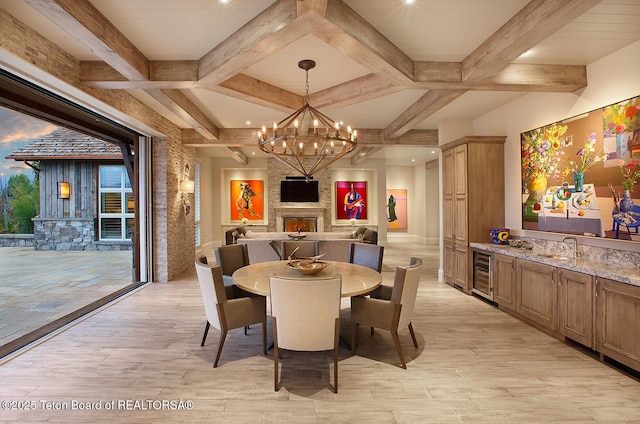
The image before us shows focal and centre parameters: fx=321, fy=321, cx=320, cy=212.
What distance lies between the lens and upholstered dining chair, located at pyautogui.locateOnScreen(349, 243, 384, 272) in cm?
387

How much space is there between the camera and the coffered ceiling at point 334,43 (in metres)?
2.50

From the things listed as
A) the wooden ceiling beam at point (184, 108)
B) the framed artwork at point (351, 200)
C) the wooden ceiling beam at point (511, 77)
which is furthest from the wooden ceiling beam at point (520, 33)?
the framed artwork at point (351, 200)

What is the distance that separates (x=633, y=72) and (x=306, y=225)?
8493 mm

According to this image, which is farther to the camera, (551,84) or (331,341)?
(551,84)

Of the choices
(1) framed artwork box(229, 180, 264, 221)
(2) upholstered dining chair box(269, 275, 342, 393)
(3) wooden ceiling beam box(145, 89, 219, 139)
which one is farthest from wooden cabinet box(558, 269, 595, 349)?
(1) framed artwork box(229, 180, 264, 221)

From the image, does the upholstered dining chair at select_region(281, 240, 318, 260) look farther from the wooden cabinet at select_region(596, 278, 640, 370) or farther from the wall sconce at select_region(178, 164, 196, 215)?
the wall sconce at select_region(178, 164, 196, 215)

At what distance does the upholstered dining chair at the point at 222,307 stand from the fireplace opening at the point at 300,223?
24.7 ft

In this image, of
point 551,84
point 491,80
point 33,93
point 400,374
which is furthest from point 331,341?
point 33,93

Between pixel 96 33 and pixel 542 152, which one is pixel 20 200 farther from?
pixel 542 152

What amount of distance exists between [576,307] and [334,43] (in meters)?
3.34

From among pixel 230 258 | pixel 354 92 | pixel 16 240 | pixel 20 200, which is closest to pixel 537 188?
pixel 354 92

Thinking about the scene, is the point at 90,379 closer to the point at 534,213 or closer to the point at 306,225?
the point at 534,213

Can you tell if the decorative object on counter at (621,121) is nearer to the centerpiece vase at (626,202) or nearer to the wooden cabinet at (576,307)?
the centerpiece vase at (626,202)

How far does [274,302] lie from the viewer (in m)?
2.42
